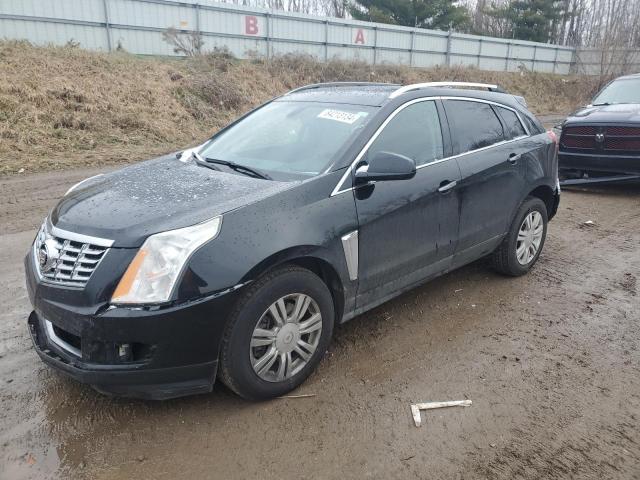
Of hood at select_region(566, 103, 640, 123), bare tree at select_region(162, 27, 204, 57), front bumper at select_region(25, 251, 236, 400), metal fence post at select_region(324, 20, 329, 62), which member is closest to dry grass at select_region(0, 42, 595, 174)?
bare tree at select_region(162, 27, 204, 57)

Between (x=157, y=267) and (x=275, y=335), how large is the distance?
78 cm

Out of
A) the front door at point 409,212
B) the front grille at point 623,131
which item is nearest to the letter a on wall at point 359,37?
the front grille at point 623,131

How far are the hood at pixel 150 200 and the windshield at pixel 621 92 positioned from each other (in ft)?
26.9

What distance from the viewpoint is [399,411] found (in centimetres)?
302

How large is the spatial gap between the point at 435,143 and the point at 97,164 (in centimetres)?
764

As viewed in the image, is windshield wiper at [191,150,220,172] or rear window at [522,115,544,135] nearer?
windshield wiper at [191,150,220,172]

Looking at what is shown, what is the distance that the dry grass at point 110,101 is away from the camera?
10242 mm

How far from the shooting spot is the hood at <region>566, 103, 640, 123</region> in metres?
8.02

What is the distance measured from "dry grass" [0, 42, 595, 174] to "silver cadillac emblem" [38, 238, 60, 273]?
22.7 ft

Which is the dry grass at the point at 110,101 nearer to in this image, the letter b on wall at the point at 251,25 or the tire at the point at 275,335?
the letter b on wall at the point at 251,25

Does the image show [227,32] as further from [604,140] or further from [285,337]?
[285,337]

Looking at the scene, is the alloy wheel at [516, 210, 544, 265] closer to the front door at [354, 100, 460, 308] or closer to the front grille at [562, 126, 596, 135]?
the front door at [354, 100, 460, 308]

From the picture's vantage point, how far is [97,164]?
9789 millimetres

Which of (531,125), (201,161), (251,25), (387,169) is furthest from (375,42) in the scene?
(387,169)
